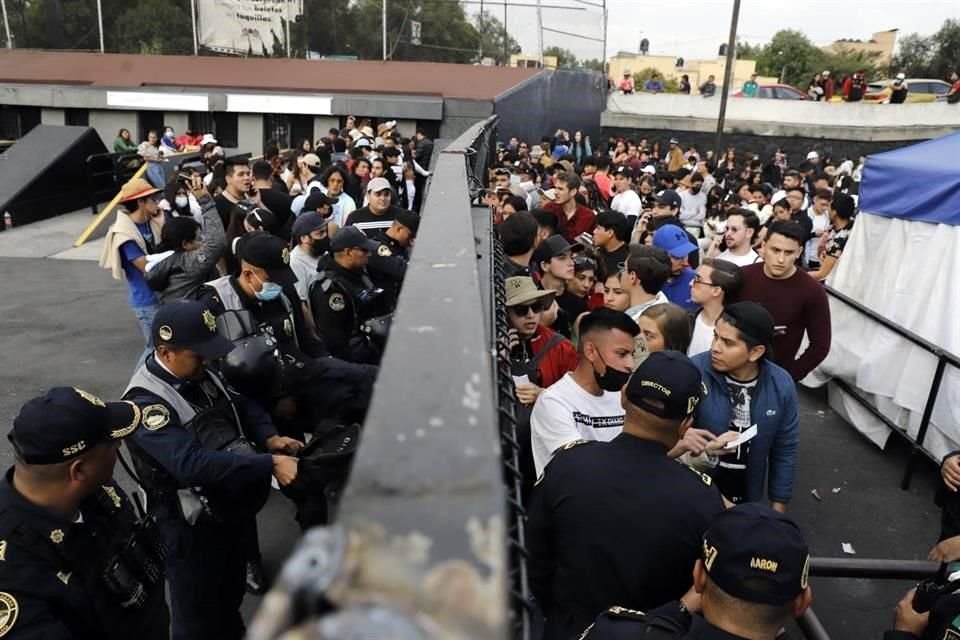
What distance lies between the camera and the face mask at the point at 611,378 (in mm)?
2998

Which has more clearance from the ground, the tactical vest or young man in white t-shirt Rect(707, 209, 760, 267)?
young man in white t-shirt Rect(707, 209, 760, 267)

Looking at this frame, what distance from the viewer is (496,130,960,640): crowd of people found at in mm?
1907

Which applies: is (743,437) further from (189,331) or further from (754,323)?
(189,331)

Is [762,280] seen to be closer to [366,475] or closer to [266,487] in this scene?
[266,487]

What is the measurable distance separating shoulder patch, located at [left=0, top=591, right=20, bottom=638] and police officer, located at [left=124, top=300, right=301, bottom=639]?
0.77 metres

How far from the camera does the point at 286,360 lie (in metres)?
4.00

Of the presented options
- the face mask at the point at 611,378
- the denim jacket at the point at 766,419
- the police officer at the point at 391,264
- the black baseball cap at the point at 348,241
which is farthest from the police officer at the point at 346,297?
the denim jacket at the point at 766,419

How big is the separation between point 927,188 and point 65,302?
9.67 m

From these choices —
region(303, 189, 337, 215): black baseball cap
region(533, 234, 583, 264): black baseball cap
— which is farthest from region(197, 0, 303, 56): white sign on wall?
region(533, 234, 583, 264): black baseball cap

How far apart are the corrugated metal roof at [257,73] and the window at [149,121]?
109 centimetres

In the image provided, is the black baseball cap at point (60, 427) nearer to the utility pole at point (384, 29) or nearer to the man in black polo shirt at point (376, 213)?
the man in black polo shirt at point (376, 213)

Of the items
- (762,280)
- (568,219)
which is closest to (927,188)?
(762,280)

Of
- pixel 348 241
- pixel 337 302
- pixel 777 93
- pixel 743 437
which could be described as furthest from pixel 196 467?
pixel 777 93

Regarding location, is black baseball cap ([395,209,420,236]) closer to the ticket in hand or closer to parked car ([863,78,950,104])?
the ticket in hand
